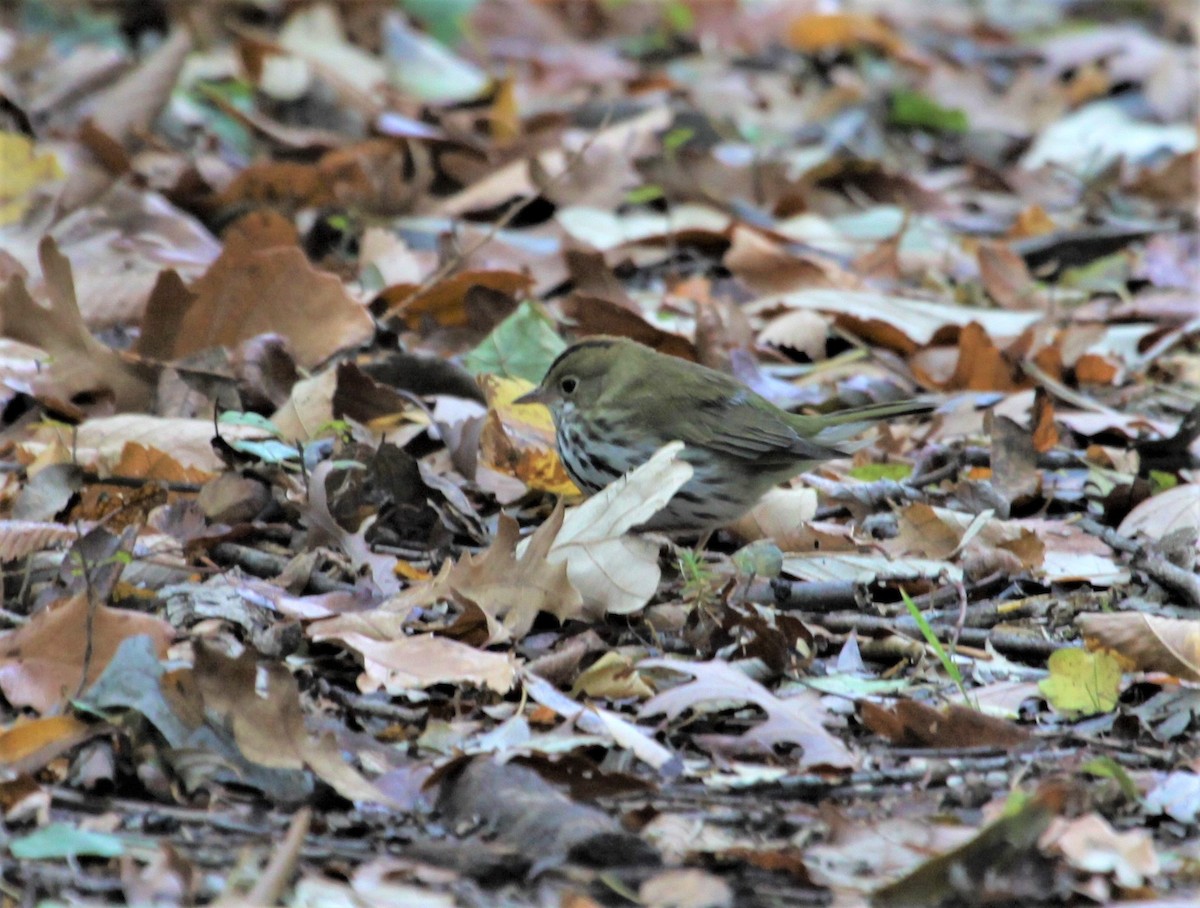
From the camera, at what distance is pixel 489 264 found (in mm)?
5121

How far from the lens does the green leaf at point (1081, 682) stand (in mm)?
2861

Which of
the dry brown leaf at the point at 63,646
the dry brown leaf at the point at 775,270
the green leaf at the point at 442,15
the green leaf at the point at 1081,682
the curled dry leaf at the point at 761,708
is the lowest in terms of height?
the green leaf at the point at 442,15

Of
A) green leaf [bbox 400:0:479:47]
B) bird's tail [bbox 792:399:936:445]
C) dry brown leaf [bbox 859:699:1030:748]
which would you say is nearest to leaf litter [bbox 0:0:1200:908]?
dry brown leaf [bbox 859:699:1030:748]

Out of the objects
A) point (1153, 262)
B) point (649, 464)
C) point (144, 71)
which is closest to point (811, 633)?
point (649, 464)

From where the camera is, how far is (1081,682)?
289 cm

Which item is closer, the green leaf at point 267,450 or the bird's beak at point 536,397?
the green leaf at point 267,450

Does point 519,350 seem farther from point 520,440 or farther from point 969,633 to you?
point 969,633

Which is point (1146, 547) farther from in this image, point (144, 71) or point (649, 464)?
point (144, 71)

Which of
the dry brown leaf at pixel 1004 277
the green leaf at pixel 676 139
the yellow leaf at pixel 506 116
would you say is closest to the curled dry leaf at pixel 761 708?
the dry brown leaf at pixel 1004 277

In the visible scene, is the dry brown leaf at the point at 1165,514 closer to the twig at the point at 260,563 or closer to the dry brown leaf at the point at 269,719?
the twig at the point at 260,563

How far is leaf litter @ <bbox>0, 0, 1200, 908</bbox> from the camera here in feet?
7.66

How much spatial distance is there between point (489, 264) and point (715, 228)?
0.99m

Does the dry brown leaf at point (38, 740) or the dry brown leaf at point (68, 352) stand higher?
the dry brown leaf at point (38, 740)

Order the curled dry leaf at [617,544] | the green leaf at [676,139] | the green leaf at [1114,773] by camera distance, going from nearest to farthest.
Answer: the green leaf at [1114,773]
the curled dry leaf at [617,544]
the green leaf at [676,139]
